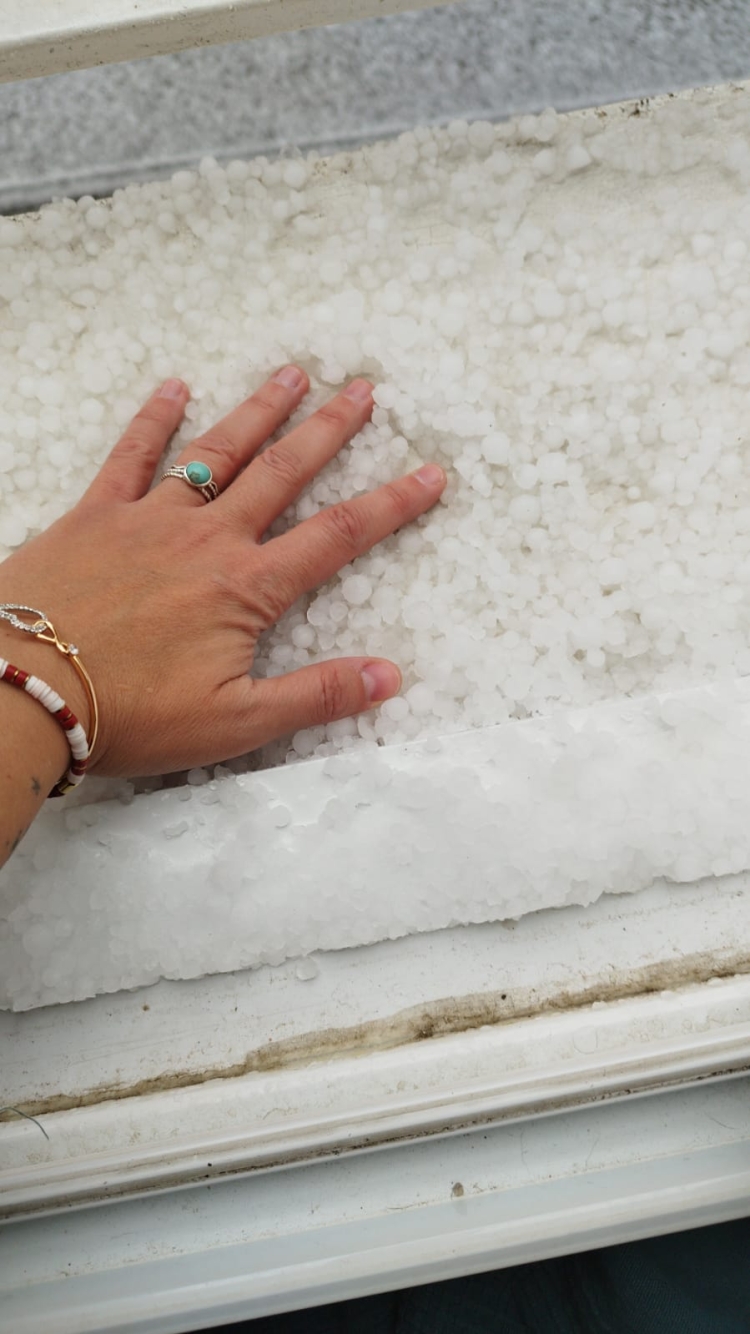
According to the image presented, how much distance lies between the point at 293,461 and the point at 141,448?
0.14 meters

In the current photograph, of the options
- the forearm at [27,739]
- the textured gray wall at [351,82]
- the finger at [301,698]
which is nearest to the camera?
the forearm at [27,739]

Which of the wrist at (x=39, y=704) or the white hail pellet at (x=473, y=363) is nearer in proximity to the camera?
the wrist at (x=39, y=704)

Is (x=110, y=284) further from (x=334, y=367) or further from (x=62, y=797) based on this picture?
(x=62, y=797)

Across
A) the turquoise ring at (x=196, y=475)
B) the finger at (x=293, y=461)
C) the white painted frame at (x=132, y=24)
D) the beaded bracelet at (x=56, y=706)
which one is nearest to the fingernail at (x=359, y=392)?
the finger at (x=293, y=461)

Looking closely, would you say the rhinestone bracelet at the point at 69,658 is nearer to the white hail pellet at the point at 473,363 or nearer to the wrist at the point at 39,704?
the wrist at the point at 39,704

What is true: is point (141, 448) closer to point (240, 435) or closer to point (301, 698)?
point (240, 435)

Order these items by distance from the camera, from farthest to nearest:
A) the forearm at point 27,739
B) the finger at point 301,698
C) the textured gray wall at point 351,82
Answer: the textured gray wall at point 351,82 → the finger at point 301,698 → the forearm at point 27,739

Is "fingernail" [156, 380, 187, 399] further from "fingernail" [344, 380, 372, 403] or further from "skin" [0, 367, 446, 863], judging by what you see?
"fingernail" [344, 380, 372, 403]

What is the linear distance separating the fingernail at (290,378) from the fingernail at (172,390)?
9 cm

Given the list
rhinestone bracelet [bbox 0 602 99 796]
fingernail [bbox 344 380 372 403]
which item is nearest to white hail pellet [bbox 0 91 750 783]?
fingernail [bbox 344 380 372 403]

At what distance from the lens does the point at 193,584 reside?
733 millimetres

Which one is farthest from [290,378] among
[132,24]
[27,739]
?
[27,739]

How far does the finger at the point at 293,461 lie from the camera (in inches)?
30.2

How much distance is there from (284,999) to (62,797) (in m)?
0.26
